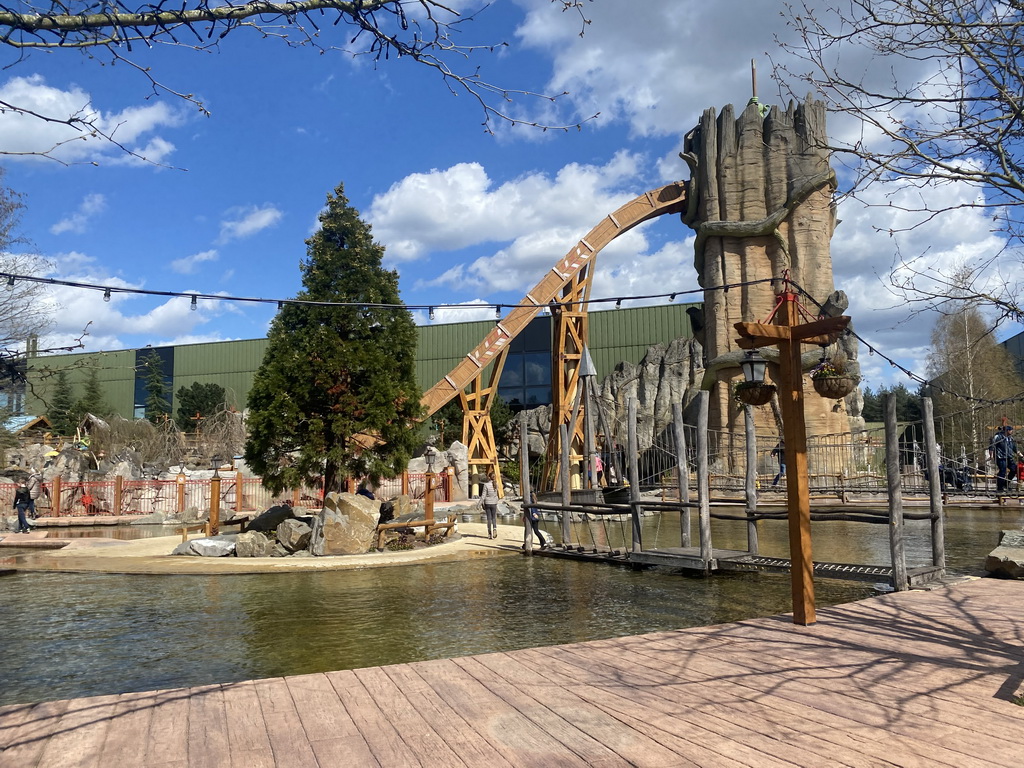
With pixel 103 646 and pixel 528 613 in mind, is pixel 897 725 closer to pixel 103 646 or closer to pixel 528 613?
pixel 528 613

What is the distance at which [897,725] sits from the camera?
3578 mm

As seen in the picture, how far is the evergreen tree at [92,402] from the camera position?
151 ft

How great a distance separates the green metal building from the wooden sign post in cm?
3448

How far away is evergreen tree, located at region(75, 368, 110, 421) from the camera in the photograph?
1810 inches

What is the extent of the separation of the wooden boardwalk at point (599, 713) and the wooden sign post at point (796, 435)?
0.62 metres

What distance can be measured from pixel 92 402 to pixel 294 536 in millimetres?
40636

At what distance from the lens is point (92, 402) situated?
4778 cm

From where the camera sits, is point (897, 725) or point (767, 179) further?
point (767, 179)

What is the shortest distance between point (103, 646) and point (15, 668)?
0.83m

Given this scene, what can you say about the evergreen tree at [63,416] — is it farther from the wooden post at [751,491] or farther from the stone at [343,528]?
the wooden post at [751,491]

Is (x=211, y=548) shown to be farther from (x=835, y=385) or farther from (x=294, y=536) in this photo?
(x=835, y=385)

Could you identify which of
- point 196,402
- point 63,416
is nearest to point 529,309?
point 196,402

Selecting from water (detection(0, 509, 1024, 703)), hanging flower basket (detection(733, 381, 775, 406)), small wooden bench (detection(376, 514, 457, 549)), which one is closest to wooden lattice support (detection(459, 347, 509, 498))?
small wooden bench (detection(376, 514, 457, 549))

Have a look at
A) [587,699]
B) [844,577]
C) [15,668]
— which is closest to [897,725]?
[587,699]
